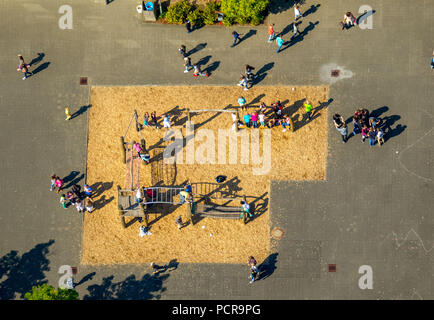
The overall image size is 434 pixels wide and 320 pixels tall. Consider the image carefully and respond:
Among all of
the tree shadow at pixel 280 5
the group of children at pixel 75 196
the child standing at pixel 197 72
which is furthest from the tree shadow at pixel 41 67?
the tree shadow at pixel 280 5

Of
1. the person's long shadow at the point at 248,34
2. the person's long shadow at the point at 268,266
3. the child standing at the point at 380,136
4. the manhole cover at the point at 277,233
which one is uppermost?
the person's long shadow at the point at 248,34

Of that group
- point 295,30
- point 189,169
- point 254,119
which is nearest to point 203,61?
→ point 254,119

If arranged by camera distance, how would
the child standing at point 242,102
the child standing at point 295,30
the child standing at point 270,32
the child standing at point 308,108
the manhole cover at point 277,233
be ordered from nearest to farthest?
the manhole cover at point 277,233 → the child standing at point 308,108 → the child standing at point 242,102 → the child standing at point 270,32 → the child standing at point 295,30

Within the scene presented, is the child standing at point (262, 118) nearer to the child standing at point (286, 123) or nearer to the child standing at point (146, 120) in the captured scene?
the child standing at point (286, 123)

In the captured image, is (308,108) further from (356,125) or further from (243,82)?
(243,82)

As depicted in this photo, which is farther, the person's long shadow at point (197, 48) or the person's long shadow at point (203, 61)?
the person's long shadow at point (197, 48)

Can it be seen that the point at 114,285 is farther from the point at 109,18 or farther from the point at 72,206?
the point at 109,18

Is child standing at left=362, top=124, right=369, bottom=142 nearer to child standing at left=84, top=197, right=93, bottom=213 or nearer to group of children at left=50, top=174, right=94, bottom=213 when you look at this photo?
group of children at left=50, top=174, right=94, bottom=213
